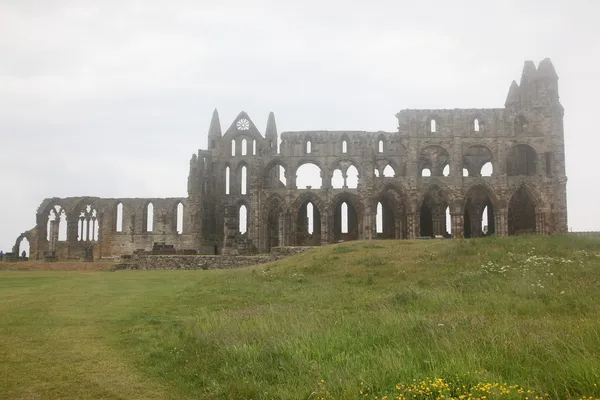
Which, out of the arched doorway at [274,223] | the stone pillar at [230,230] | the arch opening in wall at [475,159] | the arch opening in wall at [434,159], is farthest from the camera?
the arch opening in wall at [475,159]

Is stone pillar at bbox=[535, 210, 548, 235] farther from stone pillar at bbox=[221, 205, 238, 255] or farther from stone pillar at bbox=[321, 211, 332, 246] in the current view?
stone pillar at bbox=[221, 205, 238, 255]

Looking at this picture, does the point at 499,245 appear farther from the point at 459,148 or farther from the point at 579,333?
the point at 459,148

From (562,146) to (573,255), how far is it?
30.7 metres

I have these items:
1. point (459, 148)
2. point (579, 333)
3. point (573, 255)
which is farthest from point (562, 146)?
point (579, 333)

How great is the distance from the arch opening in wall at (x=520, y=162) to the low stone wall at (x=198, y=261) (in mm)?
23378

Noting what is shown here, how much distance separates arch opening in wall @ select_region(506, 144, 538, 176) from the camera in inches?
2005

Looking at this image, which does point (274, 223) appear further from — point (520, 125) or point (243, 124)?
point (520, 125)

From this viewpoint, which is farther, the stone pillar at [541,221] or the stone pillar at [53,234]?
the stone pillar at [53,234]

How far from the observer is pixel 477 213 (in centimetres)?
5038

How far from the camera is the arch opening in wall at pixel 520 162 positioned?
50.9 metres

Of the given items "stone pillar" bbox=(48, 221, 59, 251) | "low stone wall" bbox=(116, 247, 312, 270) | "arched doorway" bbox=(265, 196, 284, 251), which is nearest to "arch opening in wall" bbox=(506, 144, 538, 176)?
"arched doorway" bbox=(265, 196, 284, 251)

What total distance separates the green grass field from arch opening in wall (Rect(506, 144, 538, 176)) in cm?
3350

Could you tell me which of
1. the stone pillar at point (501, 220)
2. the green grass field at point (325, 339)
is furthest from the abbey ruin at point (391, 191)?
the green grass field at point (325, 339)

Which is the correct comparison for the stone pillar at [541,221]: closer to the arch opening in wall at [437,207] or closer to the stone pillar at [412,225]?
A: the arch opening in wall at [437,207]
